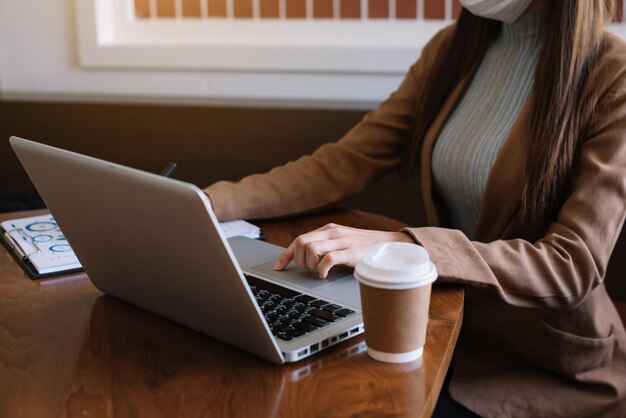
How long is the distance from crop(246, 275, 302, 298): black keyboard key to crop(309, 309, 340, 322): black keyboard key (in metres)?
0.06

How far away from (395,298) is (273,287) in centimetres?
25

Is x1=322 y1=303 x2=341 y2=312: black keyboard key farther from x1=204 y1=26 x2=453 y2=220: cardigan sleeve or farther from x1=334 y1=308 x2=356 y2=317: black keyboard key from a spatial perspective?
x1=204 y1=26 x2=453 y2=220: cardigan sleeve

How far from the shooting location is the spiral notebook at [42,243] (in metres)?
1.09

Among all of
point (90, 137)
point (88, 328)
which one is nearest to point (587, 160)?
point (88, 328)

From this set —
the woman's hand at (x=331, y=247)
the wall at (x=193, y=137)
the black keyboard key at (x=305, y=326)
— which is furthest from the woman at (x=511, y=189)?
the wall at (x=193, y=137)

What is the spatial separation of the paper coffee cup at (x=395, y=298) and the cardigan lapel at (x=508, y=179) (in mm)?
502

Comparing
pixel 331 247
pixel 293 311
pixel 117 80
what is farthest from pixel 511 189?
pixel 117 80

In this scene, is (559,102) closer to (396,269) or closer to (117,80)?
(396,269)

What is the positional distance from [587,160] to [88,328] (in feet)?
2.30

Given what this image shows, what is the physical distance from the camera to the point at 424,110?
1473mm

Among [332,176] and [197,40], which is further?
[197,40]

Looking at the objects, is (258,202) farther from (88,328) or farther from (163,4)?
(163,4)

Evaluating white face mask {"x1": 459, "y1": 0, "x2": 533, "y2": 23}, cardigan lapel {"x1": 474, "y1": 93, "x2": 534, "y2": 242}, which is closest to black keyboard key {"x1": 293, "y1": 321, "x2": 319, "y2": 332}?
cardigan lapel {"x1": 474, "y1": 93, "x2": 534, "y2": 242}

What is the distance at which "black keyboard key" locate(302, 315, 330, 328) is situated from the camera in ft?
2.78
